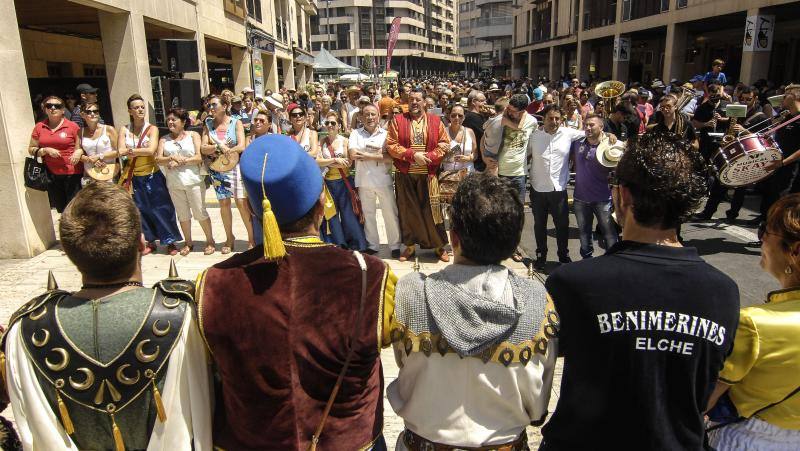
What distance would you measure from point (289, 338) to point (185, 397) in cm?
43

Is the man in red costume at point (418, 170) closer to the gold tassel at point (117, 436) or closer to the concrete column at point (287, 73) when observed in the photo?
the gold tassel at point (117, 436)

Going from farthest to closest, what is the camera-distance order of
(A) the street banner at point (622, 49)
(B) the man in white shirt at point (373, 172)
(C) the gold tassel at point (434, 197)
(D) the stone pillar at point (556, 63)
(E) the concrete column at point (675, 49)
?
(D) the stone pillar at point (556, 63), (A) the street banner at point (622, 49), (E) the concrete column at point (675, 49), (B) the man in white shirt at point (373, 172), (C) the gold tassel at point (434, 197)

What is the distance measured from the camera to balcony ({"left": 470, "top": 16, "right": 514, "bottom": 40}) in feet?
283

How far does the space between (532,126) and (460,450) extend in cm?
487

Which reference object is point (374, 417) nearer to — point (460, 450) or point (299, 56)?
point (460, 450)

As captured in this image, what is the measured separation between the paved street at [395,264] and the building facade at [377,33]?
69.9 metres

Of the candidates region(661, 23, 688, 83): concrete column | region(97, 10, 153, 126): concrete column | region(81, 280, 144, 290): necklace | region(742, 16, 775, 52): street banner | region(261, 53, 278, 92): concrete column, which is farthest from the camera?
region(261, 53, 278, 92): concrete column

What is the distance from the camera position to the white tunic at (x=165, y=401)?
169cm

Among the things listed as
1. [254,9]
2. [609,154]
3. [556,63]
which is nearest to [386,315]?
[609,154]

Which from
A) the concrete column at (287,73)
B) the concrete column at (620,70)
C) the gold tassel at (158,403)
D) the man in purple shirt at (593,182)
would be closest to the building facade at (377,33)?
the concrete column at (287,73)

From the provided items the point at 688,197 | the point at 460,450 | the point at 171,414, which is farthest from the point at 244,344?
the point at 688,197

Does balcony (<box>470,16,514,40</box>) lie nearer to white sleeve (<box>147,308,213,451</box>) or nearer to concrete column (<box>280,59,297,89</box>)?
concrete column (<box>280,59,297,89</box>)

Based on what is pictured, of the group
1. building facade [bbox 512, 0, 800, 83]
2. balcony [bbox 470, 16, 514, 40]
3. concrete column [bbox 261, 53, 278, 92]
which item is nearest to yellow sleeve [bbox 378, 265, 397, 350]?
building facade [bbox 512, 0, 800, 83]

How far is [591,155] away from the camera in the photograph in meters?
5.43
